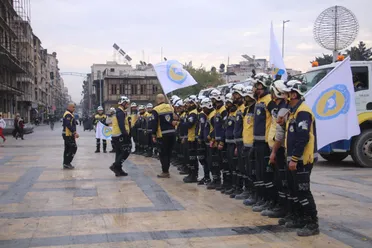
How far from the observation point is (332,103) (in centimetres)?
815

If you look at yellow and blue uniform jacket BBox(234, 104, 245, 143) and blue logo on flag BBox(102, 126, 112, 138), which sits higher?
yellow and blue uniform jacket BBox(234, 104, 245, 143)

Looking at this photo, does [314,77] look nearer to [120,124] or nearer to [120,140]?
[120,124]

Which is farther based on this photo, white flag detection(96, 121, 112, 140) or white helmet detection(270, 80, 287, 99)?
white flag detection(96, 121, 112, 140)

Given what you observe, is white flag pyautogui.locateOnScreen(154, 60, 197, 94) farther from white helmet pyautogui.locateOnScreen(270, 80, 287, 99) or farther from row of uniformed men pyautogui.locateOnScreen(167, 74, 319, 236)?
white helmet pyautogui.locateOnScreen(270, 80, 287, 99)

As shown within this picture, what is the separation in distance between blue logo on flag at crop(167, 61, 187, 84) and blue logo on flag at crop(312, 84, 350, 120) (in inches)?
296

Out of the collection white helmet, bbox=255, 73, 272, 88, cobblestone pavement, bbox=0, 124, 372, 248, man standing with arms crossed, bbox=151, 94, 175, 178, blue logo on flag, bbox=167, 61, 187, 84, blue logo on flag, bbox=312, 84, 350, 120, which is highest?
blue logo on flag, bbox=167, 61, 187, 84

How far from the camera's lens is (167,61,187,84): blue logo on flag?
49.9ft

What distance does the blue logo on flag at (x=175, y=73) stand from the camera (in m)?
15.2

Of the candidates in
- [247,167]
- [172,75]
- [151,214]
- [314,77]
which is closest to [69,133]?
[172,75]

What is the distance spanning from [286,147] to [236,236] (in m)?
1.39

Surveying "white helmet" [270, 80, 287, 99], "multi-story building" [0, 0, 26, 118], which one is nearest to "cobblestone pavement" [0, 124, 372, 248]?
"white helmet" [270, 80, 287, 99]

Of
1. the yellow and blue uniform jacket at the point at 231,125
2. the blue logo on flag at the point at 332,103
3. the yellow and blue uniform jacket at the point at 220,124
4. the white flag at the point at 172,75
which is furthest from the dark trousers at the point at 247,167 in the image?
the white flag at the point at 172,75

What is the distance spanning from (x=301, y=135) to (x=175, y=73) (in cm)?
986

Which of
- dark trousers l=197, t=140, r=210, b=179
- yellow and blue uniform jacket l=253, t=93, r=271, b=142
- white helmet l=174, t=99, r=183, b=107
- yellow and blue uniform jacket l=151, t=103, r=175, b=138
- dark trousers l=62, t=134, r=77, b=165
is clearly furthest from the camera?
dark trousers l=62, t=134, r=77, b=165
